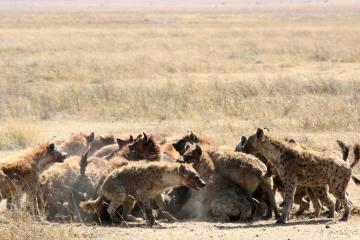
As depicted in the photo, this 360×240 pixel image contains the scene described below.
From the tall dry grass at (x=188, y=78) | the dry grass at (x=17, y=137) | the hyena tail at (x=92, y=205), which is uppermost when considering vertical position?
the hyena tail at (x=92, y=205)

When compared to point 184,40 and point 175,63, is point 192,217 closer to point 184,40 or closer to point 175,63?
point 175,63

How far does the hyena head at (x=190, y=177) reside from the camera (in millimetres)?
10047

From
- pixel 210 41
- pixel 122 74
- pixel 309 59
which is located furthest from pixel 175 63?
pixel 210 41

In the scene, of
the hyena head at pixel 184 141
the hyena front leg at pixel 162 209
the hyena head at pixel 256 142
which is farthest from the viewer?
the hyena head at pixel 184 141

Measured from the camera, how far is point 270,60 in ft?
116

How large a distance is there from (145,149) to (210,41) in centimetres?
3303

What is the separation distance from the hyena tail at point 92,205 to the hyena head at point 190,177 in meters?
1.14

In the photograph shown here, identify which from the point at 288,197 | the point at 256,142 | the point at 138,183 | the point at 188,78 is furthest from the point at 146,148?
the point at 188,78

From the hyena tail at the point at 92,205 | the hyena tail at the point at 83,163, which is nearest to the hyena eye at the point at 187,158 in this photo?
the hyena tail at the point at 83,163

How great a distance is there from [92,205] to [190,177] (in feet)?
4.51

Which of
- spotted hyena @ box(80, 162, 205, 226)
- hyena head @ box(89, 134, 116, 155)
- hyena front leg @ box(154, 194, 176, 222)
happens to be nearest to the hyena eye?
hyena front leg @ box(154, 194, 176, 222)

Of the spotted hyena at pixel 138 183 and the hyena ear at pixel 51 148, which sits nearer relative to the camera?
the spotted hyena at pixel 138 183

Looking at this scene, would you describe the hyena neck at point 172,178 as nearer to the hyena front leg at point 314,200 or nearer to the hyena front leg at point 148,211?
the hyena front leg at point 148,211

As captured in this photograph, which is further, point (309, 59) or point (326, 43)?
point (326, 43)
